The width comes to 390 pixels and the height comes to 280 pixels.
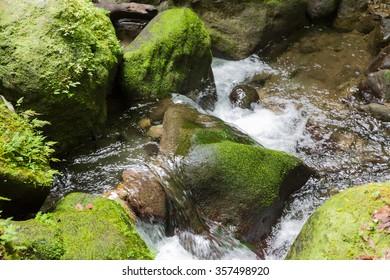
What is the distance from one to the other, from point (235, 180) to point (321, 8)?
305 inches

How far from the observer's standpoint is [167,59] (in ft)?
25.2

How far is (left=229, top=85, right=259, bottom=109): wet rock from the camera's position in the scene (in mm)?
8516

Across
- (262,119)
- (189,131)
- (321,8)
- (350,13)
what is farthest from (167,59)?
(350,13)

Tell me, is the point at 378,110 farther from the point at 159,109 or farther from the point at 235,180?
the point at 159,109

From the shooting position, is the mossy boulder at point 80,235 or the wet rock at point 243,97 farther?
the wet rock at point 243,97

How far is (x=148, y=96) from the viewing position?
7441 mm

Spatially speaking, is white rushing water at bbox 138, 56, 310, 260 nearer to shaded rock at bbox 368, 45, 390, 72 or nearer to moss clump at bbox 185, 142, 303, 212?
moss clump at bbox 185, 142, 303, 212

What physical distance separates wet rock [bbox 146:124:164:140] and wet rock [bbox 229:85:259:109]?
2.30 metres

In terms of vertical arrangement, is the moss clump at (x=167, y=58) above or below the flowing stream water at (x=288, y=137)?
above

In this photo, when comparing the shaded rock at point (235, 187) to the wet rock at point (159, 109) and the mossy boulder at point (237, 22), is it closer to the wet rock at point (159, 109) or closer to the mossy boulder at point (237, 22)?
the wet rock at point (159, 109)

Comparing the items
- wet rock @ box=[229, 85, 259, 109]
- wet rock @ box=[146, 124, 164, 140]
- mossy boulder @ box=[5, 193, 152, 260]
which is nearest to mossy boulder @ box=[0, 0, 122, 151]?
wet rock @ box=[146, 124, 164, 140]

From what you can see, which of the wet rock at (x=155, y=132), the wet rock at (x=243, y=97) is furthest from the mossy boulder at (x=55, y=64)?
the wet rock at (x=243, y=97)

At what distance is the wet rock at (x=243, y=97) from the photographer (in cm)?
852

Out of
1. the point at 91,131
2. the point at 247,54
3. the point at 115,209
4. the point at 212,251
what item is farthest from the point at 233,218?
the point at 247,54
